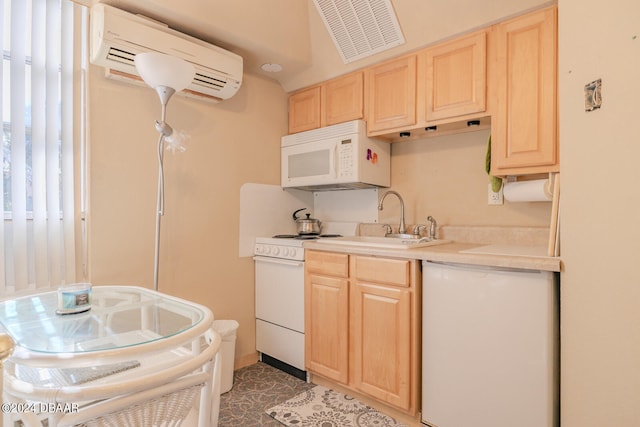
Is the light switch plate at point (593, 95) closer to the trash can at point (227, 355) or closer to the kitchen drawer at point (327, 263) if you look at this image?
the kitchen drawer at point (327, 263)

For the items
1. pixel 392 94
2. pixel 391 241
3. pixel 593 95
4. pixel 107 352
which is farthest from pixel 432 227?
pixel 107 352

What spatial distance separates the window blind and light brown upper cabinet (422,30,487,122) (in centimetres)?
207

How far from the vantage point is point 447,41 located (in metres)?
2.12

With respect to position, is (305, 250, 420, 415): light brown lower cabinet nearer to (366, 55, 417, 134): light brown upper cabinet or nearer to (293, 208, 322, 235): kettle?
(293, 208, 322, 235): kettle

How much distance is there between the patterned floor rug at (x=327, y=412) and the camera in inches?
77.1

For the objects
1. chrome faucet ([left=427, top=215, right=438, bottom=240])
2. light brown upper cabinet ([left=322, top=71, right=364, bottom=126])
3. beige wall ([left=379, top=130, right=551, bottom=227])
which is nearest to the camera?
beige wall ([left=379, top=130, right=551, bottom=227])

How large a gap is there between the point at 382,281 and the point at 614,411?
3.50 ft

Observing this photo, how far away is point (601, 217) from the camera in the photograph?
1.23 metres

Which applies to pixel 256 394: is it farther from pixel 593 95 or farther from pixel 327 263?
pixel 593 95

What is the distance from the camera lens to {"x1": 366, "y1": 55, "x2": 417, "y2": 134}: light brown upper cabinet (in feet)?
7.45

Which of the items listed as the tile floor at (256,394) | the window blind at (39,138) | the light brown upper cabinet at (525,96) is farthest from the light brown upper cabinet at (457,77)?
the window blind at (39,138)

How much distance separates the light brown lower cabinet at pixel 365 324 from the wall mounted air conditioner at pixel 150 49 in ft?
4.27

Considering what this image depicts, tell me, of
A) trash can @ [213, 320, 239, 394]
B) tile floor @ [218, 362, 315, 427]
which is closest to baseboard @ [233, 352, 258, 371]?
tile floor @ [218, 362, 315, 427]

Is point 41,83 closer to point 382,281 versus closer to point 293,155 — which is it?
point 293,155
